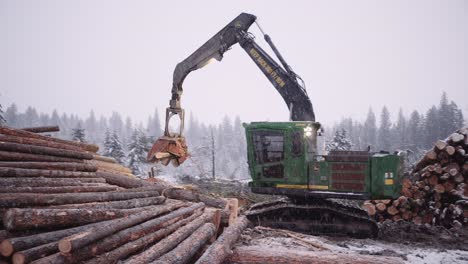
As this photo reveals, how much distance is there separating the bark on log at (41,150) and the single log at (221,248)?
400 centimetres

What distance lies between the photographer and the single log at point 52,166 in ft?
20.7

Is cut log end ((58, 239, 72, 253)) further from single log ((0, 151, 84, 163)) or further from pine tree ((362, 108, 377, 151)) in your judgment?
pine tree ((362, 108, 377, 151))

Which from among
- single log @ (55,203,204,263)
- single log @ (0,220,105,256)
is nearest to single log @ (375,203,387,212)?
single log @ (55,203,204,263)

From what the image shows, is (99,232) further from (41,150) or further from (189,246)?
(41,150)

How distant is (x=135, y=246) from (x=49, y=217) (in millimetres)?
1312

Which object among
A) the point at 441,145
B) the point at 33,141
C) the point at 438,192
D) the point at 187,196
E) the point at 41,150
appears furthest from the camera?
the point at 441,145

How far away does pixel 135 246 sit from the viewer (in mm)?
5219

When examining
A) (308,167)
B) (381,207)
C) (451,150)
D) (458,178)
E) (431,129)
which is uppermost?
(431,129)

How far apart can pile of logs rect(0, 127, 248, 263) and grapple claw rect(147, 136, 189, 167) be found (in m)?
1.79

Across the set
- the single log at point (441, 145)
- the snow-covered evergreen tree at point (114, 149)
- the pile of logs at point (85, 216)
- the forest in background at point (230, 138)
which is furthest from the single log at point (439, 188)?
the snow-covered evergreen tree at point (114, 149)

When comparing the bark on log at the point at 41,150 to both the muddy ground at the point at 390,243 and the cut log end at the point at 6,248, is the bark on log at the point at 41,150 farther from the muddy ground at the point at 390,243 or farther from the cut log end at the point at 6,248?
the muddy ground at the point at 390,243

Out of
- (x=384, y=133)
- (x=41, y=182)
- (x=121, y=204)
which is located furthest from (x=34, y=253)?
(x=384, y=133)

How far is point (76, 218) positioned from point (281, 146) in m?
6.25

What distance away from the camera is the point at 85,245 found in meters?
4.53
